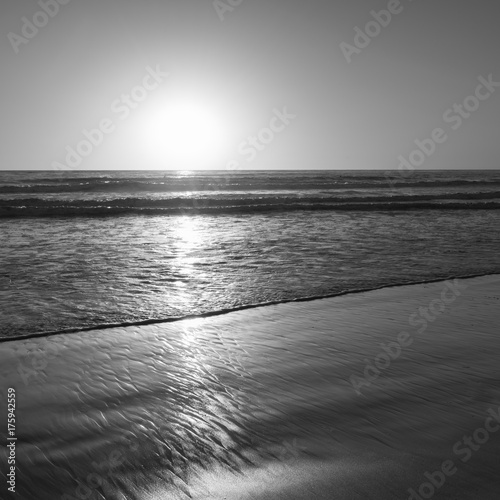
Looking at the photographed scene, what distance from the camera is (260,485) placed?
222cm

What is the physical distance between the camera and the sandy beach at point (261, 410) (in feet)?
7.51

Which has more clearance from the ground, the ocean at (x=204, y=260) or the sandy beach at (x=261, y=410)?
the ocean at (x=204, y=260)

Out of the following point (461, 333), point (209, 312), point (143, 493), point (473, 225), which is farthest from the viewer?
point (473, 225)

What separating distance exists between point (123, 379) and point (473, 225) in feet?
46.5

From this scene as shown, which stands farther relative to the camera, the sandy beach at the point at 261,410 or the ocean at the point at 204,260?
the ocean at the point at 204,260

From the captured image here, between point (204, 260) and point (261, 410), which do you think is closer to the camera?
point (261, 410)

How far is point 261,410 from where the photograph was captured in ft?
9.94

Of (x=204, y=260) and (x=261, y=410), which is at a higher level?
(x=204, y=260)

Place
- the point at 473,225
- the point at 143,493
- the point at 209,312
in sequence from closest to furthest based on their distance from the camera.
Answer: the point at 143,493, the point at 209,312, the point at 473,225

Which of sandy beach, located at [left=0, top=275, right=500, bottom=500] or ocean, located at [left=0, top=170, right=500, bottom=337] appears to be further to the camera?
ocean, located at [left=0, top=170, right=500, bottom=337]

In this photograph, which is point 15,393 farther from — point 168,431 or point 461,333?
point 461,333

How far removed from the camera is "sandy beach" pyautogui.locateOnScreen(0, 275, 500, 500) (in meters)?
2.29

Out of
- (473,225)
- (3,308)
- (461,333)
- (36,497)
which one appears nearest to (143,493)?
(36,497)

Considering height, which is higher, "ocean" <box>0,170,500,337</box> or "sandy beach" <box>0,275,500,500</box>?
"ocean" <box>0,170,500,337</box>
